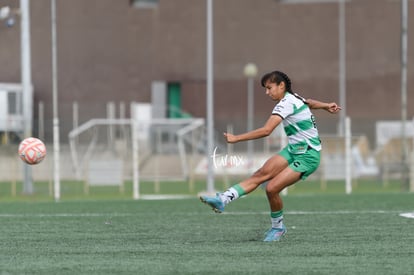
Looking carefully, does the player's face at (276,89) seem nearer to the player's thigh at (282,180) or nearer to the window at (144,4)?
the player's thigh at (282,180)

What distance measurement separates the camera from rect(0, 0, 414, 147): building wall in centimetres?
6069

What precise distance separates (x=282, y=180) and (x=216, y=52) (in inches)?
1917

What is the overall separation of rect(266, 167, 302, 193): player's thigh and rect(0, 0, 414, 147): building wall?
4630 cm

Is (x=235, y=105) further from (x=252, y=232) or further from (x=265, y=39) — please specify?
(x=252, y=232)

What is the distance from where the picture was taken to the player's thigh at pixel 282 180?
13.4m

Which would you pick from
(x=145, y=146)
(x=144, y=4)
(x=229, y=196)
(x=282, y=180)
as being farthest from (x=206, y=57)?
(x=229, y=196)

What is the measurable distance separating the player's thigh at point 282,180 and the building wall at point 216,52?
152 ft

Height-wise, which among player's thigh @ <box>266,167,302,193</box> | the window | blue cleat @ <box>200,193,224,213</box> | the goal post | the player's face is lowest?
the goal post

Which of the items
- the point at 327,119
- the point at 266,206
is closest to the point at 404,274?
the point at 266,206

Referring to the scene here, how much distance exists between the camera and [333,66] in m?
61.3

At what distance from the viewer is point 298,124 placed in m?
13.5

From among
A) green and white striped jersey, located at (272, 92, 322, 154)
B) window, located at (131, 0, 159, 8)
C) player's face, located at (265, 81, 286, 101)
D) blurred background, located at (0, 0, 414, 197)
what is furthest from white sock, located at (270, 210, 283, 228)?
window, located at (131, 0, 159, 8)

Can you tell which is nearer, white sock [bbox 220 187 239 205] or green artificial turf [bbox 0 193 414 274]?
green artificial turf [bbox 0 193 414 274]

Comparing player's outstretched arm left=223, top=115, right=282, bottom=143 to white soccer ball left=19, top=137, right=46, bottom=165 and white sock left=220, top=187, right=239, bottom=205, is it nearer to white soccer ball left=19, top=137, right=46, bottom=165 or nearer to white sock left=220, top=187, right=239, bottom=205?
white sock left=220, top=187, right=239, bottom=205
